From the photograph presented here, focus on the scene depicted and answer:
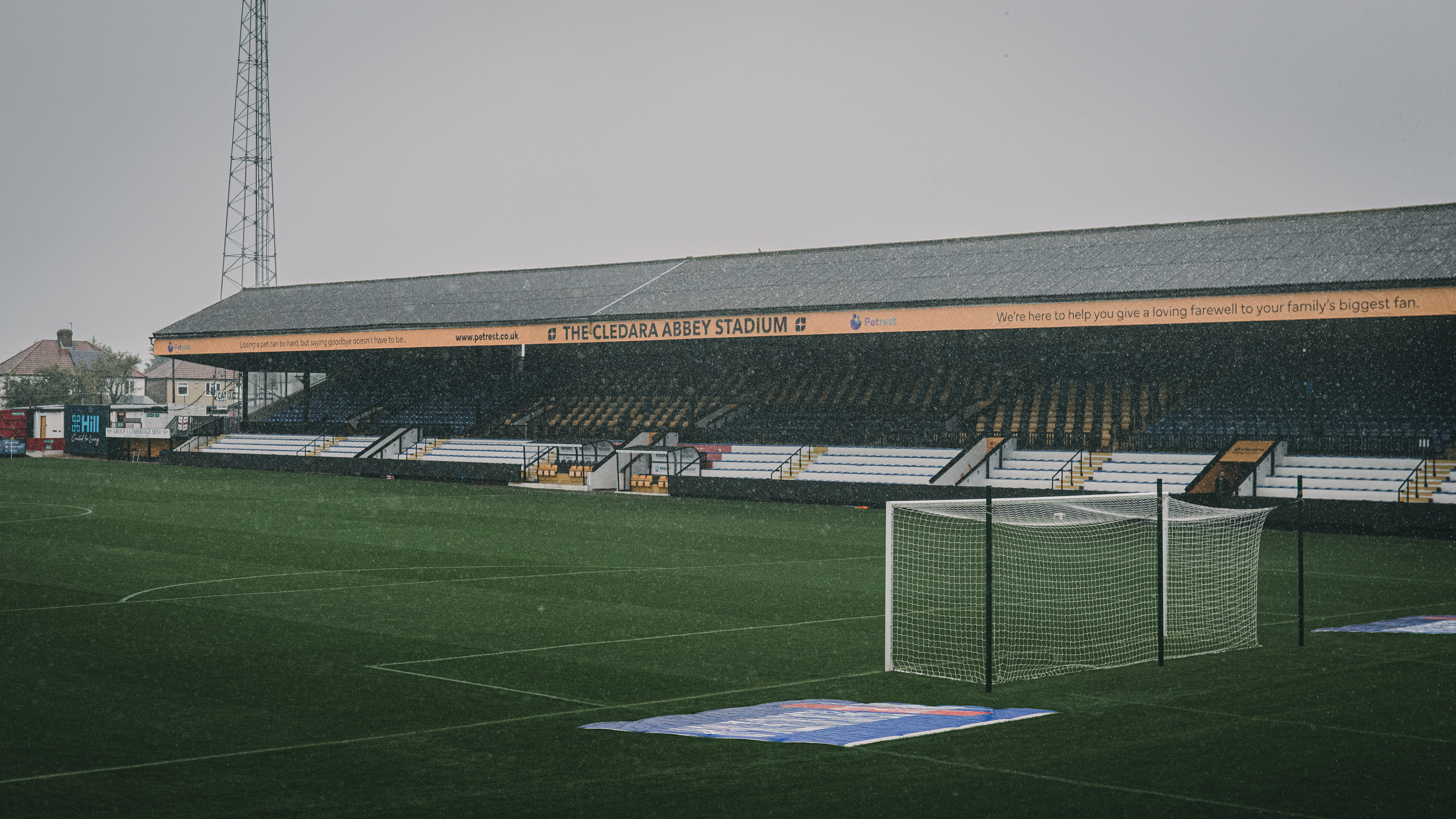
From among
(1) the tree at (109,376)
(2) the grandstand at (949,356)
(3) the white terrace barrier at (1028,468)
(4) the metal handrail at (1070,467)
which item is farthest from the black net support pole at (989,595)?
(1) the tree at (109,376)

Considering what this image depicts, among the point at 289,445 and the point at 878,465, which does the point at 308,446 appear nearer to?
the point at 289,445

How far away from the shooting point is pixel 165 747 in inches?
369

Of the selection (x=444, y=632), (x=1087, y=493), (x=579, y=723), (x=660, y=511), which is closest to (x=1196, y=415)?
(x=1087, y=493)

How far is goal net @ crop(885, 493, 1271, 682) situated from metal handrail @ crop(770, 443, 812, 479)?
14.0 meters

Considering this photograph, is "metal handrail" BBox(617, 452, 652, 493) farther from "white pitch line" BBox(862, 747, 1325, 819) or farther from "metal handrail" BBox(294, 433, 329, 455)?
"white pitch line" BBox(862, 747, 1325, 819)

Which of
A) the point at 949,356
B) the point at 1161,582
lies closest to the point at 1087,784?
the point at 1161,582

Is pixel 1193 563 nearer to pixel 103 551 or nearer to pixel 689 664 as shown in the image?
pixel 689 664

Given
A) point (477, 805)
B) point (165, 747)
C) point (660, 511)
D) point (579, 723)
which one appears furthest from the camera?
point (660, 511)

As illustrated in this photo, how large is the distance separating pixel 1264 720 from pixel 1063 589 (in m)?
8.27

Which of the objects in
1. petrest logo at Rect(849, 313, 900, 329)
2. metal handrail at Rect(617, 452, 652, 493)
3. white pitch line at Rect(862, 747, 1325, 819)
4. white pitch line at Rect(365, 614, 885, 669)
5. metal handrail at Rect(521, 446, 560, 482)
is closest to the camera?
white pitch line at Rect(862, 747, 1325, 819)

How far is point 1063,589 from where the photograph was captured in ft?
60.3

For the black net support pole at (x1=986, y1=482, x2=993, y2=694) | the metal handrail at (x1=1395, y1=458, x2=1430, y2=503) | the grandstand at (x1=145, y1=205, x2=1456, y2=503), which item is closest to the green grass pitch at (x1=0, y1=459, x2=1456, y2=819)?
the black net support pole at (x1=986, y1=482, x2=993, y2=694)

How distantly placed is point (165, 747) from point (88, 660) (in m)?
4.02

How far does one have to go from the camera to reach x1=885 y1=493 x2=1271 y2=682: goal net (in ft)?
43.0
